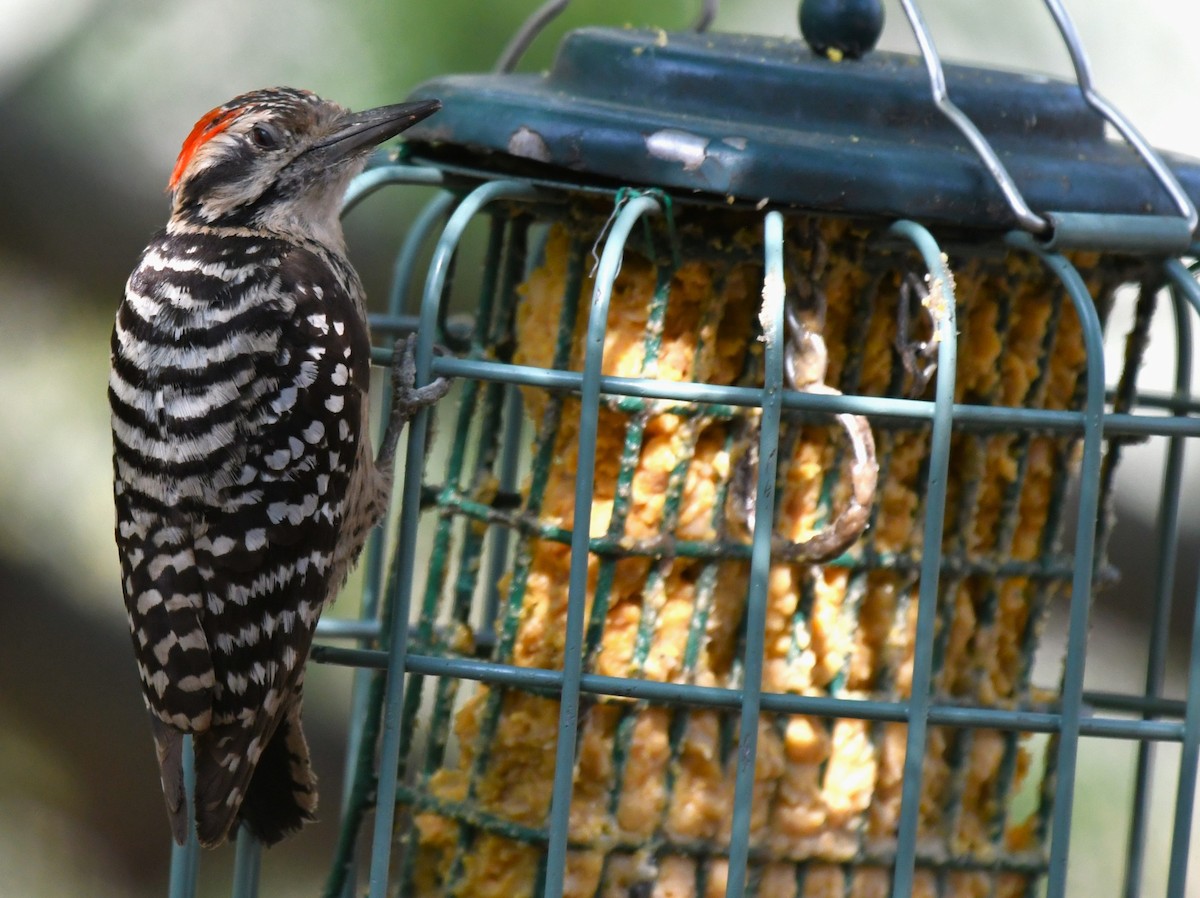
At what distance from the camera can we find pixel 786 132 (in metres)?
2.39

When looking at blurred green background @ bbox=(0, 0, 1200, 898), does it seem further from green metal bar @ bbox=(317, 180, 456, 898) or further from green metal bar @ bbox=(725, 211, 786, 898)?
green metal bar @ bbox=(725, 211, 786, 898)

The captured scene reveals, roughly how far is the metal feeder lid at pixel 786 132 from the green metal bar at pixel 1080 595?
238 mm

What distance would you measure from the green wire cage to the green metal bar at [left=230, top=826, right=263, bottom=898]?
1 centimetres

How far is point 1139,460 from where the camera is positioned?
452cm

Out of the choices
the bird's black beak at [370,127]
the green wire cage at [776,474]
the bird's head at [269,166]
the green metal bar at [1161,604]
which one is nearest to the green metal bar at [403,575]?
the green wire cage at [776,474]

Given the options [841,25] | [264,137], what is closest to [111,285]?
[264,137]

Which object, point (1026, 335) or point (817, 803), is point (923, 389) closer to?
point (1026, 335)

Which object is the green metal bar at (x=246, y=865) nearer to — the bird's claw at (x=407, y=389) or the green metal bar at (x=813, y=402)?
the bird's claw at (x=407, y=389)

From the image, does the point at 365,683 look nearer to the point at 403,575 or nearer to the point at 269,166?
the point at 403,575

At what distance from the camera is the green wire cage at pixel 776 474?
228 centimetres

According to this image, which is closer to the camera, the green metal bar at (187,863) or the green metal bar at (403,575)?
the green metal bar at (403,575)

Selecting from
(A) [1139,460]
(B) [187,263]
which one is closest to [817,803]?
(B) [187,263]

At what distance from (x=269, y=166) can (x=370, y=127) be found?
0.24 meters

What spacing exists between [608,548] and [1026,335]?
0.79m
